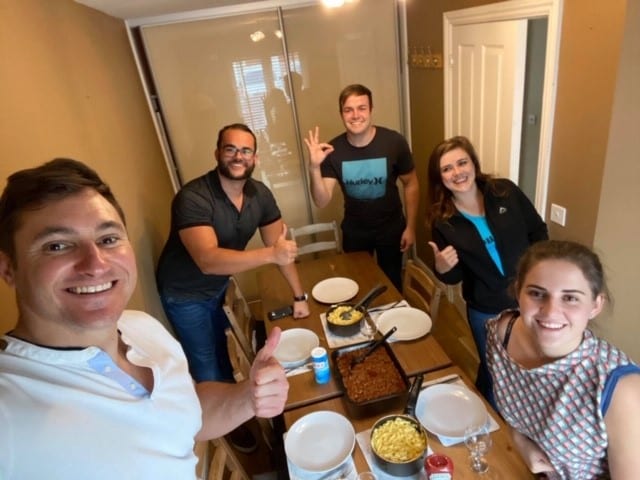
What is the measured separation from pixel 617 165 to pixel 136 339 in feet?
6.09

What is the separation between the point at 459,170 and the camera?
1815mm

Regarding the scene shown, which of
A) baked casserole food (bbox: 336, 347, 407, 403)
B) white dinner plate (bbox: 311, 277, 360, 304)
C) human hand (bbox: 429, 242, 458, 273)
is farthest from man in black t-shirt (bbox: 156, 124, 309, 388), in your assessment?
human hand (bbox: 429, 242, 458, 273)

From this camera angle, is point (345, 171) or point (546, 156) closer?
point (546, 156)

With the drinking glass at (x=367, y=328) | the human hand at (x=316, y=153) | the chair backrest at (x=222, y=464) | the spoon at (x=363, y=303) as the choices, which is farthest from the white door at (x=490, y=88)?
the chair backrest at (x=222, y=464)

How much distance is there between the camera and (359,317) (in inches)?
72.4

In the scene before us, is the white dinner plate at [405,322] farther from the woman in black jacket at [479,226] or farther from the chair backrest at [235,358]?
the chair backrest at [235,358]

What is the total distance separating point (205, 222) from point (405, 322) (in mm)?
1052

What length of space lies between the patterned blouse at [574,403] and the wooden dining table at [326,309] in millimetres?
434

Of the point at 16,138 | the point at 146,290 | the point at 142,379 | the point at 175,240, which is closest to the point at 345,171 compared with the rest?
the point at 175,240

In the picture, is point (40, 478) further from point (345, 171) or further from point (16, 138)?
point (345, 171)

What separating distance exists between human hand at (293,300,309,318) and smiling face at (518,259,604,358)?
112 centimetres

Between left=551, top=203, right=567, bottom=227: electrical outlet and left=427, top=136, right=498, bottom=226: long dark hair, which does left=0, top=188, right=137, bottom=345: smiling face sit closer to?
left=427, top=136, right=498, bottom=226: long dark hair

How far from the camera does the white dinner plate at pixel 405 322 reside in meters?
1.79

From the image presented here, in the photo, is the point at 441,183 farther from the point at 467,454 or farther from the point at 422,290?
the point at 467,454
